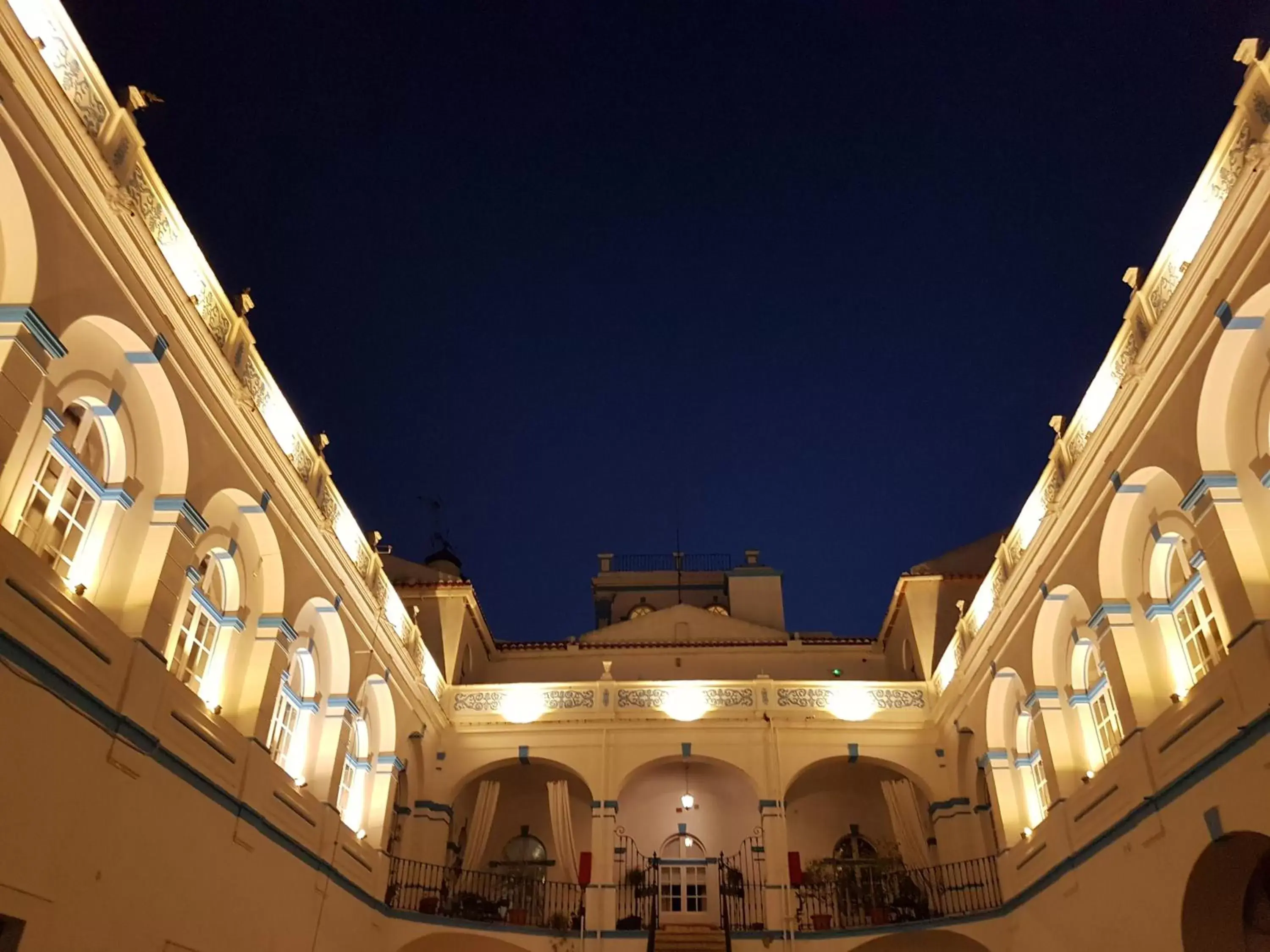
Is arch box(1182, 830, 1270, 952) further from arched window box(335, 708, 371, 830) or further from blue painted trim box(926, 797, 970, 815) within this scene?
arched window box(335, 708, 371, 830)

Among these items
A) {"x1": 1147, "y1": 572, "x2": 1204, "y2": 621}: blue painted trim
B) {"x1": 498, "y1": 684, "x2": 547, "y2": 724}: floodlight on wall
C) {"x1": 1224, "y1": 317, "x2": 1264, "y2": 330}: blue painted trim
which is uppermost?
{"x1": 498, "y1": 684, "x2": 547, "y2": 724}: floodlight on wall

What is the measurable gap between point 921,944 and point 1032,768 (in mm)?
3868

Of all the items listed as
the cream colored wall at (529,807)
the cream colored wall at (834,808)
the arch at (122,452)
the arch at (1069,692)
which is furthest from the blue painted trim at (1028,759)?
the arch at (122,452)

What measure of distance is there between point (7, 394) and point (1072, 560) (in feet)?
37.0

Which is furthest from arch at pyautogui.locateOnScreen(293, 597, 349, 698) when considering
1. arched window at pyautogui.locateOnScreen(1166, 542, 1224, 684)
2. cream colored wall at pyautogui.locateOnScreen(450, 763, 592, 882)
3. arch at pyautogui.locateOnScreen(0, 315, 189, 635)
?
arched window at pyautogui.locateOnScreen(1166, 542, 1224, 684)

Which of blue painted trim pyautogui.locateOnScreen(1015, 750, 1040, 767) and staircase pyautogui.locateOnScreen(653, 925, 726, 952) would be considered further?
staircase pyautogui.locateOnScreen(653, 925, 726, 952)

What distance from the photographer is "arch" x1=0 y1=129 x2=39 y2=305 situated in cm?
762

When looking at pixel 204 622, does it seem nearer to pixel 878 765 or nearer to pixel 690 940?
pixel 690 940

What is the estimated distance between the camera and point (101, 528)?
31.0 ft

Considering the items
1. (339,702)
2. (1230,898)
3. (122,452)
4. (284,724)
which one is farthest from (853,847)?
(122,452)

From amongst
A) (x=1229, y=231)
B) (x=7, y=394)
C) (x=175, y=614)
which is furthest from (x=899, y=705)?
(x=7, y=394)

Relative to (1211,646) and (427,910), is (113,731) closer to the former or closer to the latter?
(427,910)

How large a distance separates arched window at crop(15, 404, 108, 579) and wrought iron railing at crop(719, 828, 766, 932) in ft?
38.2

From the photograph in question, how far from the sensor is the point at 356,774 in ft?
49.8
